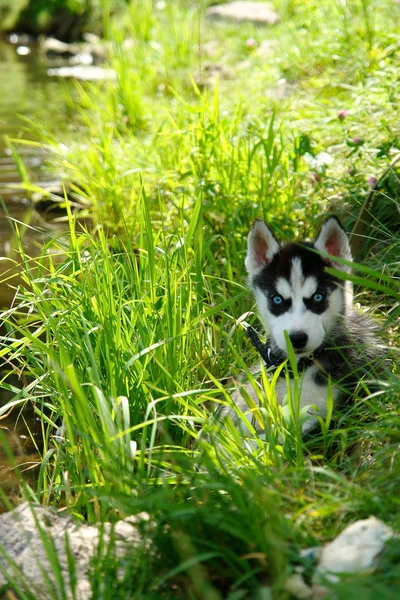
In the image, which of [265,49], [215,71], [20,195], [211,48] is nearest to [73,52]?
[211,48]

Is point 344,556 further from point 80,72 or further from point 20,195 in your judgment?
point 80,72

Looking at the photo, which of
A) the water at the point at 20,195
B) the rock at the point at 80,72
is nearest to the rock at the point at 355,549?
the water at the point at 20,195

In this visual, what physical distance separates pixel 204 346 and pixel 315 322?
0.80 meters

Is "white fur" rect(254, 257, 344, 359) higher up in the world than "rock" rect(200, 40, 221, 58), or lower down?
lower down

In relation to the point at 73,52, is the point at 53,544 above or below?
below

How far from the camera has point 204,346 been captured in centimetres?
388

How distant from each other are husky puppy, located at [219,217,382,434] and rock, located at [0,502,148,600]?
0.94 metres

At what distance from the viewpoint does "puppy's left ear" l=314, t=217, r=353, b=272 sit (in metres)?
3.34

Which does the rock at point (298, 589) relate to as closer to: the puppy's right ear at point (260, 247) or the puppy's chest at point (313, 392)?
the puppy's chest at point (313, 392)

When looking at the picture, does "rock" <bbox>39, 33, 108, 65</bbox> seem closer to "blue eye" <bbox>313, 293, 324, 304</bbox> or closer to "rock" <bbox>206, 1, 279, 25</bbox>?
"rock" <bbox>206, 1, 279, 25</bbox>

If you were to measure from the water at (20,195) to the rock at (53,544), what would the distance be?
0.23m

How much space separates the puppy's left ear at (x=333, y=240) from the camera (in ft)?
11.0

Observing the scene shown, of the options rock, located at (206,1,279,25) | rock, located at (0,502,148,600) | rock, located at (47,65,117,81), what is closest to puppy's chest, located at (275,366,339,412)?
rock, located at (0,502,148,600)

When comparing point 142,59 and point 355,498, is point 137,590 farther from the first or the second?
point 142,59
